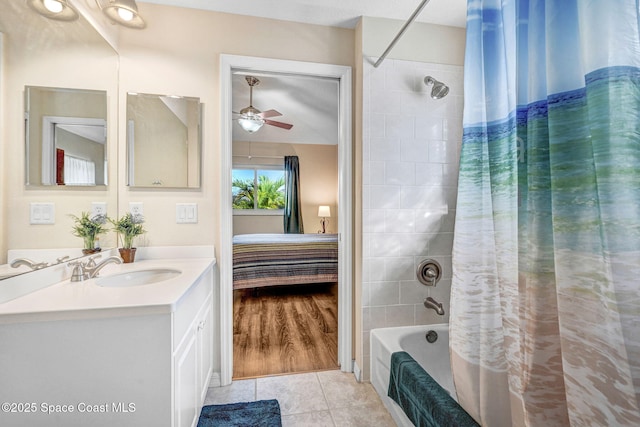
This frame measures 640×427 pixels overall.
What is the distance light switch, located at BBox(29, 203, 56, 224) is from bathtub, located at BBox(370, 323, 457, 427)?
1.81 meters

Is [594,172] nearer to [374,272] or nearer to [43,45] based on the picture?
[374,272]

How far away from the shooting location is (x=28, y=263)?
1.17 metres

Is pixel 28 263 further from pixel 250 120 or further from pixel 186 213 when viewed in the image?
pixel 250 120

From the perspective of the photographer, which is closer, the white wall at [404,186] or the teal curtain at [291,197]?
the white wall at [404,186]

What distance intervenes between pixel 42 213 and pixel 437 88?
220 cm

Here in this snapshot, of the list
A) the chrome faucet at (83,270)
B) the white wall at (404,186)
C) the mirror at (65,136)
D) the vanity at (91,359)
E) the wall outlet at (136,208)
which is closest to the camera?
the vanity at (91,359)

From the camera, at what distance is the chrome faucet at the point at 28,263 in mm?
1111

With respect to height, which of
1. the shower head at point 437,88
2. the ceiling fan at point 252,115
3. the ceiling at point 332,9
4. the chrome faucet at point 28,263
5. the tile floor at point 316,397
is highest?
the ceiling at point 332,9

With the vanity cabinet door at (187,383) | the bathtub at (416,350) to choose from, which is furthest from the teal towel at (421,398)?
the vanity cabinet door at (187,383)

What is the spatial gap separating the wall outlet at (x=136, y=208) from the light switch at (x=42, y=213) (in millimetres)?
470

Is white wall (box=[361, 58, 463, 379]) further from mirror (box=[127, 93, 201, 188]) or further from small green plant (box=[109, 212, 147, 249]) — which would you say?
small green plant (box=[109, 212, 147, 249])

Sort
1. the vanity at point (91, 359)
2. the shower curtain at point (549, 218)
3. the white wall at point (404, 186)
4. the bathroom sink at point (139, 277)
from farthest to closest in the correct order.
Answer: the white wall at point (404, 186) < the bathroom sink at point (139, 277) < the vanity at point (91, 359) < the shower curtain at point (549, 218)

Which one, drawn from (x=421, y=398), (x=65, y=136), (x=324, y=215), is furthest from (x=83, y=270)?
(x=324, y=215)

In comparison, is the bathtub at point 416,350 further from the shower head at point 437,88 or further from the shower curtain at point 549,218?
the shower head at point 437,88
